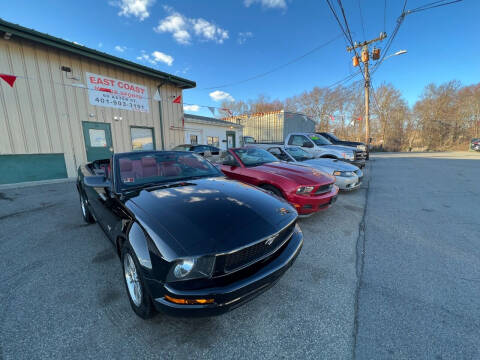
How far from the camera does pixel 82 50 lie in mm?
7199

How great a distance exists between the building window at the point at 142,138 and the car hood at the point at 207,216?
8.37m

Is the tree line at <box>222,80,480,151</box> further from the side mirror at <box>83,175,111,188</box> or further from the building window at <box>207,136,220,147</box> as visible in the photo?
the side mirror at <box>83,175,111,188</box>

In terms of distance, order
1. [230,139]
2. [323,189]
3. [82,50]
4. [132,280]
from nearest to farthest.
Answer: [132,280] → [323,189] → [82,50] → [230,139]

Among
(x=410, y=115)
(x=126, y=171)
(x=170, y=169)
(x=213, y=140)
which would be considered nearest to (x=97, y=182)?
(x=126, y=171)

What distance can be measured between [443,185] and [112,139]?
12.2m

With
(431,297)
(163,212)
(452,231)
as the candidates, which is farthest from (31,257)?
(452,231)

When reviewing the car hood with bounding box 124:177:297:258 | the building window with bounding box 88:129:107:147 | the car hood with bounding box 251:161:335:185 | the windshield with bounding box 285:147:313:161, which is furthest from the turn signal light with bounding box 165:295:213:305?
the building window with bounding box 88:129:107:147

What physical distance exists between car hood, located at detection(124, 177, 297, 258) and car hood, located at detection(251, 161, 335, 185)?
1451 millimetres

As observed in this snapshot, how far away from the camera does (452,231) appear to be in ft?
10.5

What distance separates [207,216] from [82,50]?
9.19 m

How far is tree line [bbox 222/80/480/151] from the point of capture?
2912 centimetres

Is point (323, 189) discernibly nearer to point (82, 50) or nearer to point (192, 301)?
point (192, 301)

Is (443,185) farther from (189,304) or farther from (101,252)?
(101,252)

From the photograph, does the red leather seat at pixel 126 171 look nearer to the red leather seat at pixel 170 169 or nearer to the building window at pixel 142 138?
the red leather seat at pixel 170 169
